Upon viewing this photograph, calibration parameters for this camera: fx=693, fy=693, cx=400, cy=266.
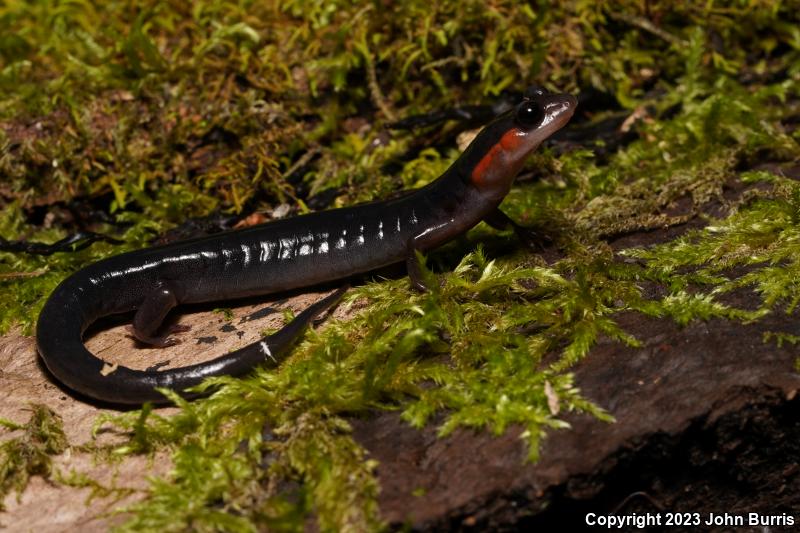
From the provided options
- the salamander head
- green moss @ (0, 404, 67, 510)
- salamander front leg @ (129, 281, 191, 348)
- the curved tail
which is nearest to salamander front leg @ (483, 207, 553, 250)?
the salamander head

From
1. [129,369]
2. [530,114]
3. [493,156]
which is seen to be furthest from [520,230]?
[129,369]

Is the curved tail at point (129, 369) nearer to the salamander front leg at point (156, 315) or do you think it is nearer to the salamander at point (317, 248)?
the salamander at point (317, 248)

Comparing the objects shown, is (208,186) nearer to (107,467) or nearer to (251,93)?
(251,93)

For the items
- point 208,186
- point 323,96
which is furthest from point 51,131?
point 323,96

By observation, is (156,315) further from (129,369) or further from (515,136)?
(515,136)

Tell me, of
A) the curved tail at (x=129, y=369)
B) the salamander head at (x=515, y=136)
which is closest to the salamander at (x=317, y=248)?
the salamander head at (x=515, y=136)
